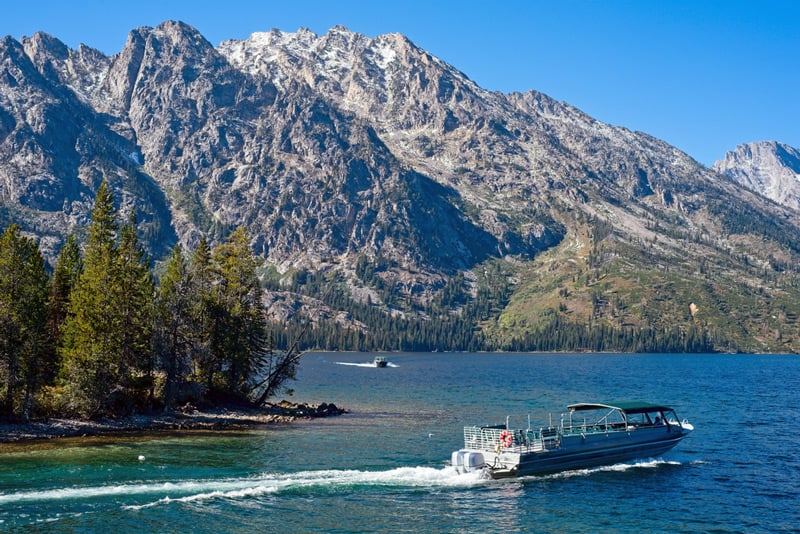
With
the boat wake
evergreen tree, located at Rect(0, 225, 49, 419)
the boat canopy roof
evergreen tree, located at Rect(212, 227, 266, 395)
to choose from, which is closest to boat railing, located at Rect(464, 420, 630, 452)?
the boat wake

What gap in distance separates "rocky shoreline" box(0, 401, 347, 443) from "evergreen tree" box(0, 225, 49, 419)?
3742 millimetres

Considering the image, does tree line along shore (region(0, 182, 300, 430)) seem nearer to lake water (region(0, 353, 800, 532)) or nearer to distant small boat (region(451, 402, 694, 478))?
lake water (region(0, 353, 800, 532))

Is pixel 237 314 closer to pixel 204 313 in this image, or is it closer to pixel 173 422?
pixel 204 313

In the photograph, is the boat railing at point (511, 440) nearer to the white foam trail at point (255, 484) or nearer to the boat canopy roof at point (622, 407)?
the white foam trail at point (255, 484)

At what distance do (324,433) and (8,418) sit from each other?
120 ft

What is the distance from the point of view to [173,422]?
92875 millimetres

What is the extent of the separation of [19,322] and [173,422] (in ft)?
73.4

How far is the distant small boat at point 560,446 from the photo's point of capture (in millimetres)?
66000

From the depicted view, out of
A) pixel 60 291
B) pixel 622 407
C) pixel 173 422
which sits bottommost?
pixel 173 422

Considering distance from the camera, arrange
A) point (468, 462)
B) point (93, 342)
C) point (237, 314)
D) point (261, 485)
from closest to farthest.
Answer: point (261, 485)
point (468, 462)
point (93, 342)
point (237, 314)

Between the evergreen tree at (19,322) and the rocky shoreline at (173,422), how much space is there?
3.74 meters

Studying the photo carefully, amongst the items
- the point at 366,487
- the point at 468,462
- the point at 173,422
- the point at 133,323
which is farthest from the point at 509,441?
the point at 133,323

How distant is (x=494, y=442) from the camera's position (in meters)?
68.6

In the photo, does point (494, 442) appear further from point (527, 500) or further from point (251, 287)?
point (251, 287)
